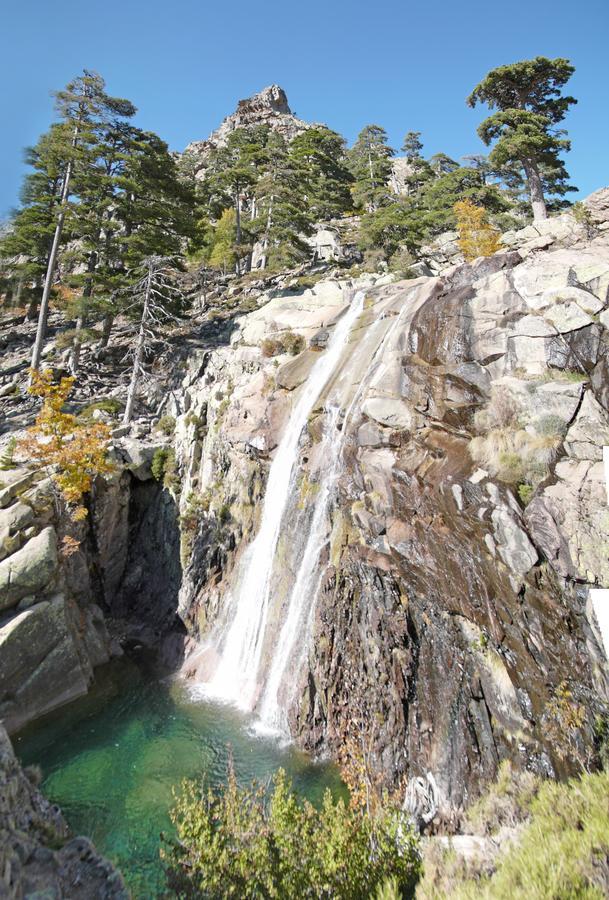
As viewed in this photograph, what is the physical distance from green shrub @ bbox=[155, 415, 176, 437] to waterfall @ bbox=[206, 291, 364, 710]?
8.50 meters

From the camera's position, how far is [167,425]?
26203mm

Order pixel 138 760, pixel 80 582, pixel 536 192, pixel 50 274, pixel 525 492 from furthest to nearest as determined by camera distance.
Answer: pixel 536 192 → pixel 50 274 → pixel 80 582 → pixel 138 760 → pixel 525 492

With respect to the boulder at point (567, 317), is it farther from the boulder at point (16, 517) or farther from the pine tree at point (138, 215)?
the pine tree at point (138, 215)

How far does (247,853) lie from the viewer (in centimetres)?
654

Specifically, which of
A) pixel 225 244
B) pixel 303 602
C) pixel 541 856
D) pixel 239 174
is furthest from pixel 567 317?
pixel 239 174

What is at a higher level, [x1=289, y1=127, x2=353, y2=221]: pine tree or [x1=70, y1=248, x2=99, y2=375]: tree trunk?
[x1=289, y1=127, x2=353, y2=221]: pine tree

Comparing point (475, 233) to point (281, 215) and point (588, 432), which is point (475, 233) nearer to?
point (281, 215)

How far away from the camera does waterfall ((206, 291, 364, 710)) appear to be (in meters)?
16.9

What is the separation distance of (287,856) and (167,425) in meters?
22.5

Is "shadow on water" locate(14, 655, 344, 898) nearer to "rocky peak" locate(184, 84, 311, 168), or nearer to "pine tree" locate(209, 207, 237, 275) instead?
"pine tree" locate(209, 207, 237, 275)

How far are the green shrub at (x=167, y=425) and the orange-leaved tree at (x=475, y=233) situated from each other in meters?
24.7

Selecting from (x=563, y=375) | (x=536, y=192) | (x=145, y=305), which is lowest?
(x=563, y=375)

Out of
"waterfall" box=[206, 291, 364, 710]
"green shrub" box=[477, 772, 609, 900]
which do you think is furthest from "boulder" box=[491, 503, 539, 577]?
"waterfall" box=[206, 291, 364, 710]

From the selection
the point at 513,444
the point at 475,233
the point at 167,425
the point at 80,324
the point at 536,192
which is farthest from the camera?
the point at 475,233
